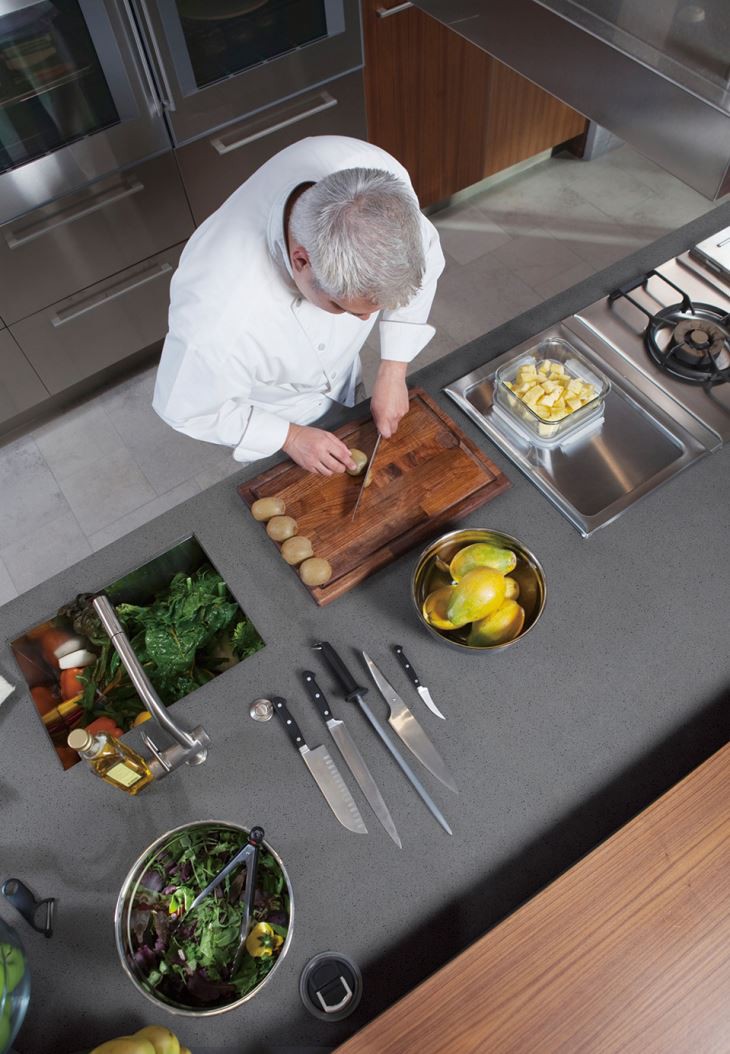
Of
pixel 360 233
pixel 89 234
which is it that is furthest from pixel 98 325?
pixel 360 233

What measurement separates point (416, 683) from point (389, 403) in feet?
1.64

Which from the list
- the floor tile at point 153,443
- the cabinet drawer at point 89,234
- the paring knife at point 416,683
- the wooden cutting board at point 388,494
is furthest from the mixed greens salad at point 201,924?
the cabinet drawer at point 89,234

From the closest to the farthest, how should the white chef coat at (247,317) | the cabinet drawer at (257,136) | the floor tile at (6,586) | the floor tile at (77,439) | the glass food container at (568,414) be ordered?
1. the white chef coat at (247,317)
2. the glass food container at (568,414)
3. the cabinet drawer at (257,136)
4. the floor tile at (6,586)
5. the floor tile at (77,439)

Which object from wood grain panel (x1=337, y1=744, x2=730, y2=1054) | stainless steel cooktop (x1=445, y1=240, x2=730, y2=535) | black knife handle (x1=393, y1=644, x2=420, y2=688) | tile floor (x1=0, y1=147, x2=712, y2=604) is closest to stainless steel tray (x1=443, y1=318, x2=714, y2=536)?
stainless steel cooktop (x1=445, y1=240, x2=730, y2=535)

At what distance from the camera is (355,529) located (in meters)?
1.31

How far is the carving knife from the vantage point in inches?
43.2

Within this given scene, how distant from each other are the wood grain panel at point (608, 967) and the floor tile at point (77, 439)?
2.01 metres

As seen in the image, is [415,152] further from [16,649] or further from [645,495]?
[16,649]

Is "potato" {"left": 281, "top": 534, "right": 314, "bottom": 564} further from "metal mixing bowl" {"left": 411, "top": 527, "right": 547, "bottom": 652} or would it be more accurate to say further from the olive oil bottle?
the olive oil bottle

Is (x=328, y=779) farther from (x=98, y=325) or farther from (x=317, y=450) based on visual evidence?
(x=98, y=325)

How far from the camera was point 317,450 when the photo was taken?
51.7 inches

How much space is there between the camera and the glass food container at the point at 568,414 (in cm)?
133

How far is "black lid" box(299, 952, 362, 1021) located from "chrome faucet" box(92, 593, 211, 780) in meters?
0.33

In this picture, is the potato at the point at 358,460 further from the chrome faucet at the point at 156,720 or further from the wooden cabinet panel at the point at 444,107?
the wooden cabinet panel at the point at 444,107
